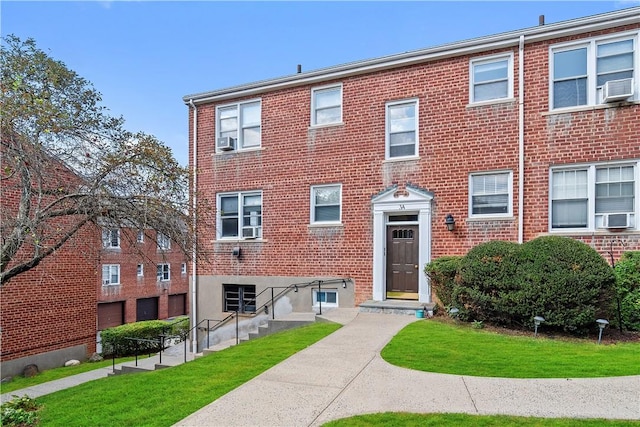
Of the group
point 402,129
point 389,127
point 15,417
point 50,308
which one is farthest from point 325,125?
point 50,308

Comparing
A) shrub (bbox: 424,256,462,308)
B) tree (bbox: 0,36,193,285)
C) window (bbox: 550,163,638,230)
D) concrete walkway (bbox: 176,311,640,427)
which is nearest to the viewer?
concrete walkway (bbox: 176,311,640,427)

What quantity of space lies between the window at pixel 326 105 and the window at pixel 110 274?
2192cm

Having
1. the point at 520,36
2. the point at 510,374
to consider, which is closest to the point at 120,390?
the point at 510,374

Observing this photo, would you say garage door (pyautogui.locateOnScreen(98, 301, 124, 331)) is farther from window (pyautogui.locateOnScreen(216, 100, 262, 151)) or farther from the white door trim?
the white door trim

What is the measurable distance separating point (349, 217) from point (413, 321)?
12.4ft

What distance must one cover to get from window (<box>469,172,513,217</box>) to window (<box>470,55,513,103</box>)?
2.12 m

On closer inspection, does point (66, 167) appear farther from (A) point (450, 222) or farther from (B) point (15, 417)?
(A) point (450, 222)

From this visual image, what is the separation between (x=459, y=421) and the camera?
443 cm

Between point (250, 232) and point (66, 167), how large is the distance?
7305 millimetres

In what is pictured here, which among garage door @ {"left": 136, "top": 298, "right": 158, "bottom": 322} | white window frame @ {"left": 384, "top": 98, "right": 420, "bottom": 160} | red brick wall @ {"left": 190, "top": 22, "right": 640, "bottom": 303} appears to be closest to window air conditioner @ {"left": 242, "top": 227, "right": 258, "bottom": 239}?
red brick wall @ {"left": 190, "top": 22, "right": 640, "bottom": 303}

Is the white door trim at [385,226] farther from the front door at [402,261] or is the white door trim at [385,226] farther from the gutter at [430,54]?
the gutter at [430,54]

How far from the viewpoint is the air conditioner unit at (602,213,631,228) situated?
952cm

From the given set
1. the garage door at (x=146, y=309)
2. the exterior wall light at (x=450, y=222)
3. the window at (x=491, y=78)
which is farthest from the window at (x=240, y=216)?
the garage door at (x=146, y=309)

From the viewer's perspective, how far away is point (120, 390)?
650 cm
